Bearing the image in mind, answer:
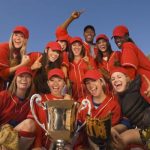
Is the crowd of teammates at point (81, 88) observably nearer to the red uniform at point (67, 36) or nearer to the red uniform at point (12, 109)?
the red uniform at point (12, 109)

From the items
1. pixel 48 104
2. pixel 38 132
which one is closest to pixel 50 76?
pixel 38 132

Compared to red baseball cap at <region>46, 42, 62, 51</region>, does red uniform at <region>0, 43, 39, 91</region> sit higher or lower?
lower

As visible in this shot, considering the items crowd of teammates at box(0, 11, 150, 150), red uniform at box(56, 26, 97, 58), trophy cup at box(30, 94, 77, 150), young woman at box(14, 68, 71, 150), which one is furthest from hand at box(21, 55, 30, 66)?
trophy cup at box(30, 94, 77, 150)

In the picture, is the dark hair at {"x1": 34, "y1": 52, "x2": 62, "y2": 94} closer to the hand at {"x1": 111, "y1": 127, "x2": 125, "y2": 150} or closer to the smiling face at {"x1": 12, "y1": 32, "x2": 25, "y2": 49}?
the smiling face at {"x1": 12, "y1": 32, "x2": 25, "y2": 49}

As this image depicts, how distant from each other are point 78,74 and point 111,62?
29.1 inches

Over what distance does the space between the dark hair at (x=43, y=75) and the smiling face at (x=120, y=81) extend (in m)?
1.57

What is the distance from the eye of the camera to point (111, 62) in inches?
294

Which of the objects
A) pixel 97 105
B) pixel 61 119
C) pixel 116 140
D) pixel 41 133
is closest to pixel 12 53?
pixel 41 133

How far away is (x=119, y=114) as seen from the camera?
5.54 metres

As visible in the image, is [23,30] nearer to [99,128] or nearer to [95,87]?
[95,87]

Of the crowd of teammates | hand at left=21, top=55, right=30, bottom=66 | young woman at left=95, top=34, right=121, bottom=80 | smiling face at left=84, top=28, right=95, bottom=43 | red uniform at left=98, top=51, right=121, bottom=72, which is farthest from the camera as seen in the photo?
smiling face at left=84, top=28, right=95, bottom=43

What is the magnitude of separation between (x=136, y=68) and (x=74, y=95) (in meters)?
1.70

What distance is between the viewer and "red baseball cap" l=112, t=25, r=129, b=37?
23.5ft

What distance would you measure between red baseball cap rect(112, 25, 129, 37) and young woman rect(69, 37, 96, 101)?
33.1 inches
